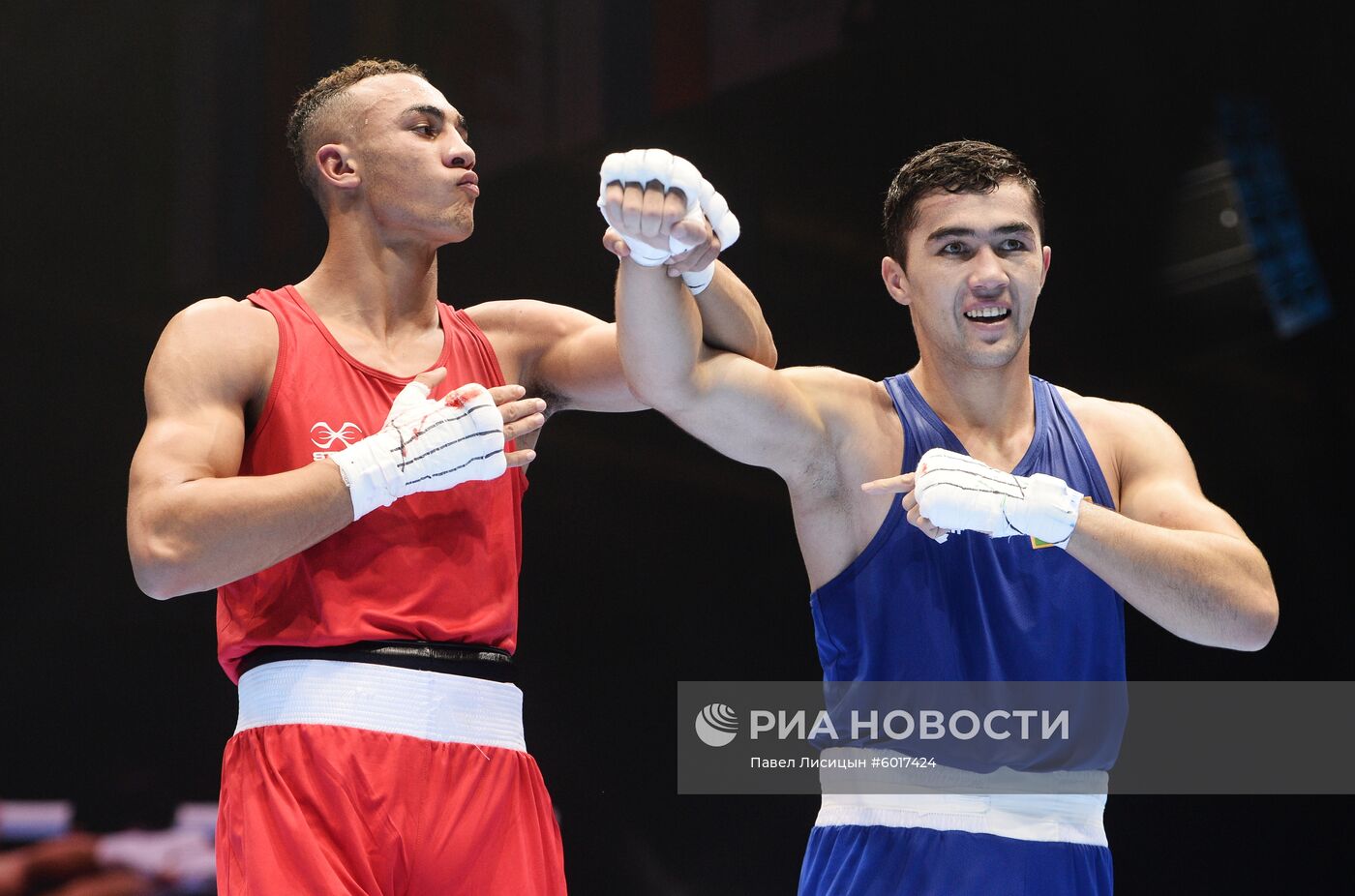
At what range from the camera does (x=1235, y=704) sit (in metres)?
4.13

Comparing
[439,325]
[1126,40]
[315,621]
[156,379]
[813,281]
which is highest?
[1126,40]

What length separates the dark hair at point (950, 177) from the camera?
252 centimetres

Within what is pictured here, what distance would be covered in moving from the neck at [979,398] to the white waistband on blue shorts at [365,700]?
92cm

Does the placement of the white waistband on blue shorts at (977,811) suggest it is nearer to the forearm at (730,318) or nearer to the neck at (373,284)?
the forearm at (730,318)

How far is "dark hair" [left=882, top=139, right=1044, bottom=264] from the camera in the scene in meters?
2.52

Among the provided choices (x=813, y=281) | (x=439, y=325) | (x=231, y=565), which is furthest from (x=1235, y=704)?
(x=231, y=565)

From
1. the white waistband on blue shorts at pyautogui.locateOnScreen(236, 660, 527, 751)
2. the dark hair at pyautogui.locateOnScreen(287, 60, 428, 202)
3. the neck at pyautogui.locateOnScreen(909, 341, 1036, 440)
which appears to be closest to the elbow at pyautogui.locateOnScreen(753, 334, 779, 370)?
the neck at pyautogui.locateOnScreen(909, 341, 1036, 440)

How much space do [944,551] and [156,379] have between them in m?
1.22

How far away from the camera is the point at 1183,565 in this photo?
2219mm

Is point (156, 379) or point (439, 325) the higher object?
point (439, 325)

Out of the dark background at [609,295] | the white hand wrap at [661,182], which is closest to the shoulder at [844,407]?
the white hand wrap at [661,182]

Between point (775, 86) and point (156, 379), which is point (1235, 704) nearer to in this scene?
point (775, 86)

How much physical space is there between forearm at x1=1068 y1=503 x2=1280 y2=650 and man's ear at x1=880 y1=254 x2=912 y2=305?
0.57 meters

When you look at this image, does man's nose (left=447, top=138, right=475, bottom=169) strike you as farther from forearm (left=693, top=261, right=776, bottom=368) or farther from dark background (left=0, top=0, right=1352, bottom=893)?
dark background (left=0, top=0, right=1352, bottom=893)
